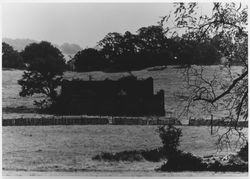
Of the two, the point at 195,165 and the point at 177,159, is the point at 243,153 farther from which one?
the point at 177,159

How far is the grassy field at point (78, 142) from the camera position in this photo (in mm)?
11828

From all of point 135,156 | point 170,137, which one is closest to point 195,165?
point 170,137

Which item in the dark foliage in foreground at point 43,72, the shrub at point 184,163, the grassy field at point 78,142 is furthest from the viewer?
the dark foliage in foreground at point 43,72

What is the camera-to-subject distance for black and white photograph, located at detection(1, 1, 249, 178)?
11.8m

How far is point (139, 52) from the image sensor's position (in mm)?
11891

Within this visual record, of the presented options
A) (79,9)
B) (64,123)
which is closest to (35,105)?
(64,123)

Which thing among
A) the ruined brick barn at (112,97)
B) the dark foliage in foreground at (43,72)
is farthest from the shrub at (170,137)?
the dark foliage in foreground at (43,72)

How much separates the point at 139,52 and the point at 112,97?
765 mm

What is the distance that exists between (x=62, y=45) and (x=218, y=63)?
7.43 feet

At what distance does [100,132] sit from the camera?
11891 mm

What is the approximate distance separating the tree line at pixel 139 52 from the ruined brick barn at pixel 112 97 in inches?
8.8

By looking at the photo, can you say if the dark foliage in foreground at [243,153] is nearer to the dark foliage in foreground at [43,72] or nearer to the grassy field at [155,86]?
the grassy field at [155,86]

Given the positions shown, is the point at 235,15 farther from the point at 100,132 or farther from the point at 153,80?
the point at 100,132

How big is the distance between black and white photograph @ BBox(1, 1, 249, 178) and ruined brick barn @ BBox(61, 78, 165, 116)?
1 centimetres
